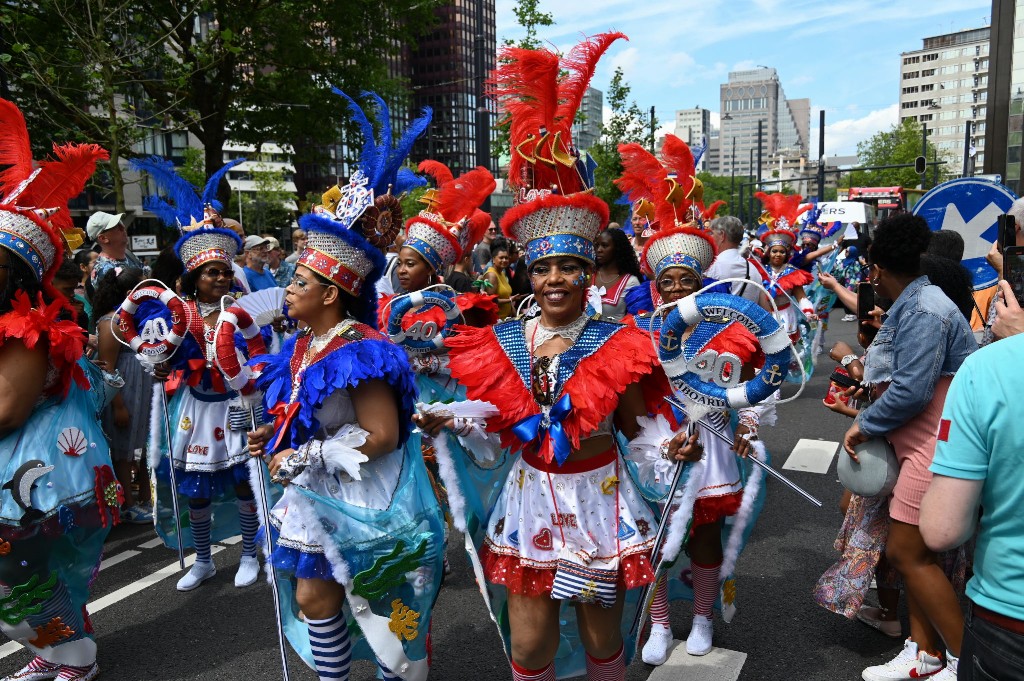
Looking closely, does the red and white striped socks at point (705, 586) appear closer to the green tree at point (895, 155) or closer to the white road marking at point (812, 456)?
the white road marking at point (812, 456)

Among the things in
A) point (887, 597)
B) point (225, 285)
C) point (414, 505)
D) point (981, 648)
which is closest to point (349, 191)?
point (414, 505)

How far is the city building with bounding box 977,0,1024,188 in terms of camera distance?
1312 centimetres

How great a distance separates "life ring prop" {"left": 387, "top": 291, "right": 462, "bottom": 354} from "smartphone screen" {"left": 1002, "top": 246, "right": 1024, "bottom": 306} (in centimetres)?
309

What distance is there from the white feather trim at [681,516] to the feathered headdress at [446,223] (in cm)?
236

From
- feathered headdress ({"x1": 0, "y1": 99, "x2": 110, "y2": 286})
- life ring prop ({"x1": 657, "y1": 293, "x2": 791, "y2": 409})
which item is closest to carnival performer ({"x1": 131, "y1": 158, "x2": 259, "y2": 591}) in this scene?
feathered headdress ({"x1": 0, "y1": 99, "x2": 110, "y2": 286})

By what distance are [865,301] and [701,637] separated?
187cm

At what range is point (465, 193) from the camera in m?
4.79

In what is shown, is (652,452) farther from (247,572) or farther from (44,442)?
(247,572)

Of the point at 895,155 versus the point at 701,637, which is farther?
the point at 895,155

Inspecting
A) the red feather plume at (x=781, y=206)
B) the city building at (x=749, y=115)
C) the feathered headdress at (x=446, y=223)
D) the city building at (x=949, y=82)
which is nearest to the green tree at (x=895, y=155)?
the red feather plume at (x=781, y=206)

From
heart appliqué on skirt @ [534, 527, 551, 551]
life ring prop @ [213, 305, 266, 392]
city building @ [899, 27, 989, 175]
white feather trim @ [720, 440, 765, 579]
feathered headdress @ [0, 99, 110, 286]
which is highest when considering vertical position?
city building @ [899, 27, 989, 175]

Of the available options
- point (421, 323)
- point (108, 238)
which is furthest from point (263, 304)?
point (108, 238)

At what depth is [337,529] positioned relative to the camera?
2.87 meters

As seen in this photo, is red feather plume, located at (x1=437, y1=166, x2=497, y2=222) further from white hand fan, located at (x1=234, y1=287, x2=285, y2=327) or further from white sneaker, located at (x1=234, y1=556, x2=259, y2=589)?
white sneaker, located at (x1=234, y1=556, x2=259, y2=589)
